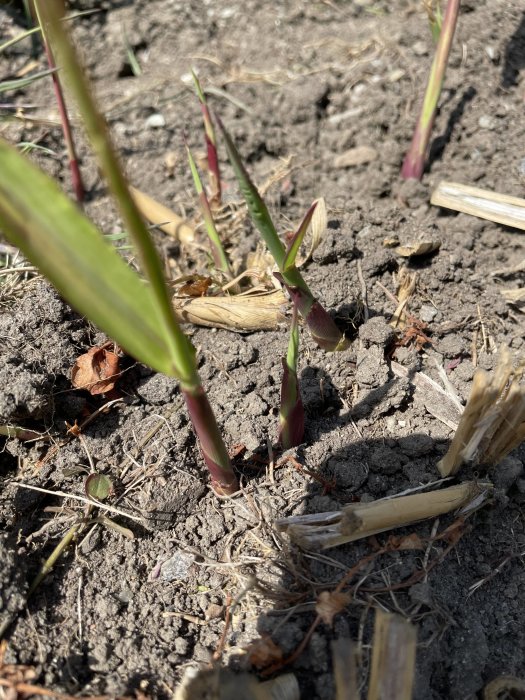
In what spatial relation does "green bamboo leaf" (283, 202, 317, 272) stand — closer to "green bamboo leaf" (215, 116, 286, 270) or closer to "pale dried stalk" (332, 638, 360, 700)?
"green bamboo leaf" (215, 116, 286, 270)

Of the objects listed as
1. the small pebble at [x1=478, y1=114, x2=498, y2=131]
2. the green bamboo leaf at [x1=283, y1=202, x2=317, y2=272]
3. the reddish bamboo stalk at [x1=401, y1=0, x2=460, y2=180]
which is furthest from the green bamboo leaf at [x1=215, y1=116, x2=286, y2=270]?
the small pebble at [x1=478, y1=114, x2=498, y2=131]

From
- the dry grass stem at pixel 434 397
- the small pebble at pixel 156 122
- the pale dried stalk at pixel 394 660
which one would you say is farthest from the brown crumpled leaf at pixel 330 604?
the small pebble at pixel 156 122

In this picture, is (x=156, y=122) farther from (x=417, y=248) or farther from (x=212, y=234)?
(x=417, y=248)

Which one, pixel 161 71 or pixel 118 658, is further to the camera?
pixel 161 71

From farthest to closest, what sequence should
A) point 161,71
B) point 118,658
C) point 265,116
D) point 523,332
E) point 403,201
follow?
point 161,71
point 265,116
point 403,201
point 523,332
point 118,658

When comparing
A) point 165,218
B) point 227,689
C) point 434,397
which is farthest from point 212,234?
point 227,689

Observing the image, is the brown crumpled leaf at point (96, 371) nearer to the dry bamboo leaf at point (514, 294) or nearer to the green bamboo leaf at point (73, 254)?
the green bamboo leaf at point (73, 254)

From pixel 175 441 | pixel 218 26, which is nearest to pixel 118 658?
pixel 175 441

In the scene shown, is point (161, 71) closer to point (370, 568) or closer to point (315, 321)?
point (315, 321)
